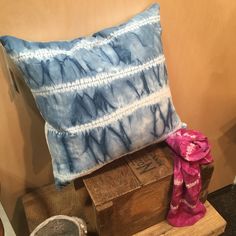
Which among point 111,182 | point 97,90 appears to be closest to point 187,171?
point 111,182

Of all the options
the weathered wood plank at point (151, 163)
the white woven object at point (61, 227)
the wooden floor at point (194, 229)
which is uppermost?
the weathered wood plank at point (151, 163)

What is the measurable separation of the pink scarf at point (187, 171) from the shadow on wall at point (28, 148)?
408 mm

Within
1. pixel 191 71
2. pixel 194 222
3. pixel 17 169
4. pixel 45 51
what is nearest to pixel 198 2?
pixel 191 71

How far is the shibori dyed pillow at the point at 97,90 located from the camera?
27.0 inches

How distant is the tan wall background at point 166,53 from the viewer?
76 centimetres

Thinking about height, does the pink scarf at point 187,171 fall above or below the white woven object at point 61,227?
above

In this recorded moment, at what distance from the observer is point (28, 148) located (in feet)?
3.11

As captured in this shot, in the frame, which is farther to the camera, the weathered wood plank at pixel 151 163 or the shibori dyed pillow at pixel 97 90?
the weathered wood plank at pixel 151 163

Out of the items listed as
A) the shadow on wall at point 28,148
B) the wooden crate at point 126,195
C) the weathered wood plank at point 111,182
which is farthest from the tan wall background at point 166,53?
the weathered wood plank at point 111,182

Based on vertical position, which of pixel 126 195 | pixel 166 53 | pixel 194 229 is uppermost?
pixel 166 53

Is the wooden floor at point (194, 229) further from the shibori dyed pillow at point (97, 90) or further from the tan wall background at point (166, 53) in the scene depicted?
the tan wall background at point (166, 53)

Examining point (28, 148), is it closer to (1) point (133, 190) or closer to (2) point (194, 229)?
(1) point (133, 190)

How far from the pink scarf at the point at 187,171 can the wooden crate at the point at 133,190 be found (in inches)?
0.9

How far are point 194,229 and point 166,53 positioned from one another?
56 cm
